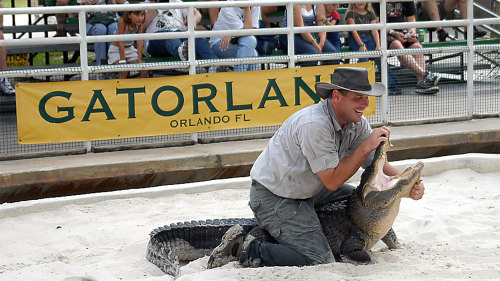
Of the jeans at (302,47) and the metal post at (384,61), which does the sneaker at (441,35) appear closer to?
the jeans at (302,47)

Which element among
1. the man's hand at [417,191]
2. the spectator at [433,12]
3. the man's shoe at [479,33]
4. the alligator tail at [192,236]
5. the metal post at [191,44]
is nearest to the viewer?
the man's hand at [417,191]

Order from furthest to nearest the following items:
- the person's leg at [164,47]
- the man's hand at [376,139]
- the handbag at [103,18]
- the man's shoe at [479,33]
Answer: the man's shoe at [479,33]
the handbag at [103,18]
the person's leg at [164,47]
the man's hand at [376,139]

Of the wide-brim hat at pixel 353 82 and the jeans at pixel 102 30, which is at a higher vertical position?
the jeans at pixel 102 30

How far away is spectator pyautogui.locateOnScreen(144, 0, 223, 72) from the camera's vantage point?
7.02 m

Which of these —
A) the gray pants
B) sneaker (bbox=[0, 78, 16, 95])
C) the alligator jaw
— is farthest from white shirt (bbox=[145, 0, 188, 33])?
the alligator jaw

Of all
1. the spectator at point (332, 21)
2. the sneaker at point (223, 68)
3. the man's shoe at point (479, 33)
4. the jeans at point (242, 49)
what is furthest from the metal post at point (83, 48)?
the man's shoe at point (479, 33)

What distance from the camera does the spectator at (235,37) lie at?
702 cm

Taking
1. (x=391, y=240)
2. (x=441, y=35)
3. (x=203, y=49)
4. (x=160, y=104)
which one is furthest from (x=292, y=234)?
(x=441, y=35)

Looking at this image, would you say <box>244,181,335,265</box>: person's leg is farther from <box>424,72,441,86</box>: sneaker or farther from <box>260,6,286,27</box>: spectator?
<box>260,6,286,27</box>: spectator

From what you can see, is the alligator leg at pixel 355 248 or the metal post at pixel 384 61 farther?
the metal post at pixel 384 61

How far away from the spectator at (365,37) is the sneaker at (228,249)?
379cm

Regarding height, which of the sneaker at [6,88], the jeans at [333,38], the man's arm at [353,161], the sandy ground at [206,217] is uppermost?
the jeans at [333,38]

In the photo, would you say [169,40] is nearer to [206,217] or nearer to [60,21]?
[60,21]

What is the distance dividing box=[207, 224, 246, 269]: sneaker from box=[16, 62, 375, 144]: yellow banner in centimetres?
253
